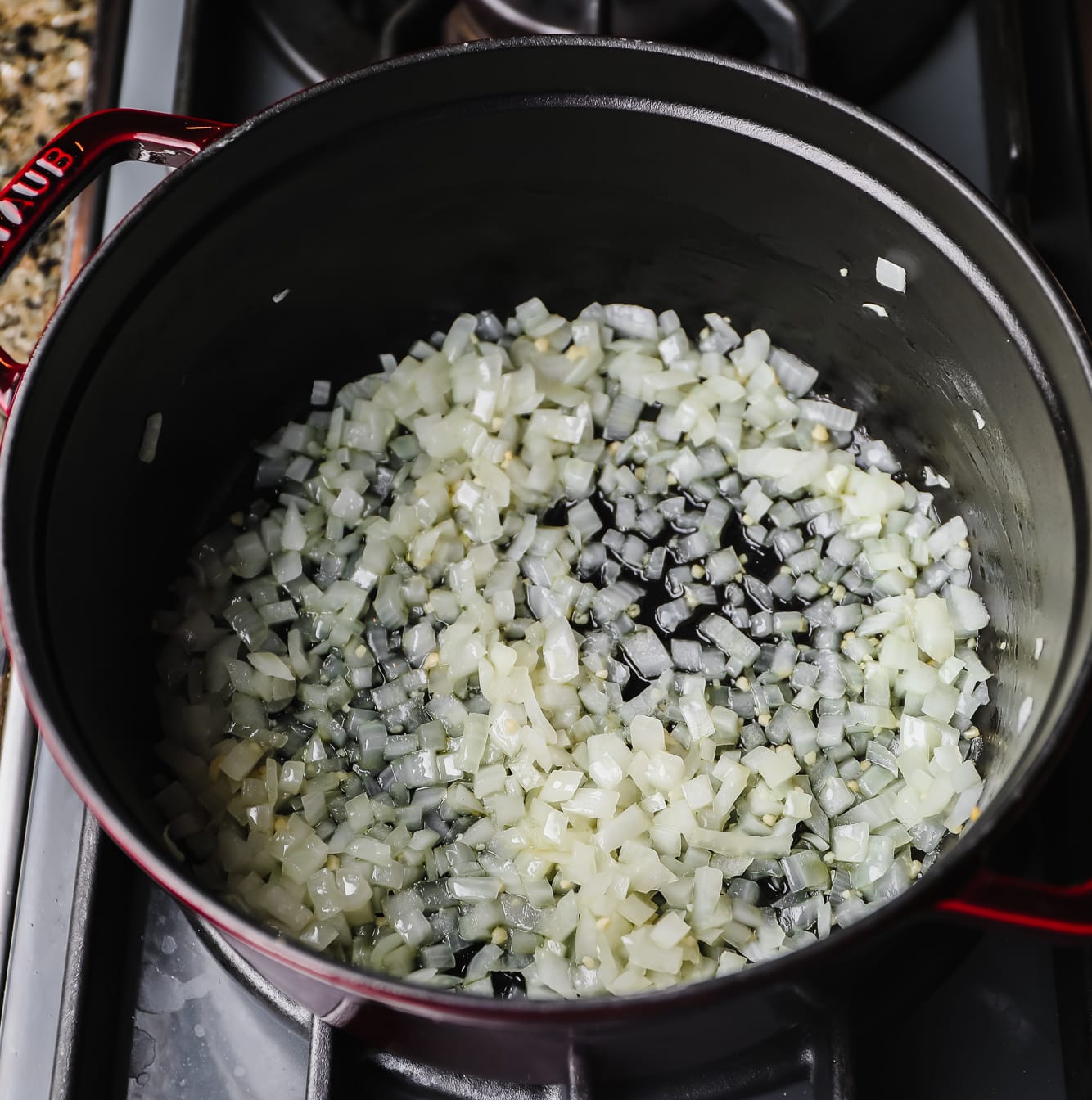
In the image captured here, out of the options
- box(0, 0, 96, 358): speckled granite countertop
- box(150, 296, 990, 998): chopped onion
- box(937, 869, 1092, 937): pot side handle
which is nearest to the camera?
box(937, 869, 1092, 937): pot side handle

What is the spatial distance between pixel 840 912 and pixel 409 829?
425mm

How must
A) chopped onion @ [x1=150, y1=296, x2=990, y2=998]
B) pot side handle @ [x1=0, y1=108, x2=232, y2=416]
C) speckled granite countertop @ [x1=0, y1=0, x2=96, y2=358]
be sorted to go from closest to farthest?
1. pot side handle @ [x1=0, y1=108, x2=232, y2=416]
2. chopped onion @ [x1=150, y1=296, x2=990, y2=998]
3. speckled granite countertop @ [x1=0, y1=0, x2=96, y2=358]

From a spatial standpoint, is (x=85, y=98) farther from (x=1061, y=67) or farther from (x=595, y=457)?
(x=1061, y=67)

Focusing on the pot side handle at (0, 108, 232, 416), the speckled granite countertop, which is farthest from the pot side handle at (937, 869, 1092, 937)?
the speckled granite countertop

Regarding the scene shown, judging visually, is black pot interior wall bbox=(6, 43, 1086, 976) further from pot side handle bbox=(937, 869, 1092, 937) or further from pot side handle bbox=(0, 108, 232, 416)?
pot side handle bbox=(937, 869, 1092, 937)

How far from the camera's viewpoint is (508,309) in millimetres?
1350

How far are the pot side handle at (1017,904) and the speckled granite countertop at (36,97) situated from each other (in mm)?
1100

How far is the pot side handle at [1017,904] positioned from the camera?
727 millimetres

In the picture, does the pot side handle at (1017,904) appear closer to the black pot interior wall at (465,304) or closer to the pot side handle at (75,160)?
the black pot interior wall at (465,304)

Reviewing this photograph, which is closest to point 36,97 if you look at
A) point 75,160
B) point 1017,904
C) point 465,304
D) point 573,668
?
point 75,160

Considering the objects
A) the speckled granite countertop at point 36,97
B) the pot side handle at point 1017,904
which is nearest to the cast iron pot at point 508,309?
the pot side handle at point 1017,904

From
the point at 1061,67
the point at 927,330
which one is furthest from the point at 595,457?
the point at 1061,67

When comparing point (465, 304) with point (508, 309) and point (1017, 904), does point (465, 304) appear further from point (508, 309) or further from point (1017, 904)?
point (1017, 904)

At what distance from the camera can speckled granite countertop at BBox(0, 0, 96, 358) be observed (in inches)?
49.2
